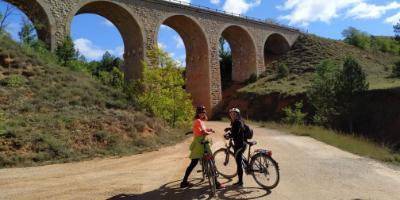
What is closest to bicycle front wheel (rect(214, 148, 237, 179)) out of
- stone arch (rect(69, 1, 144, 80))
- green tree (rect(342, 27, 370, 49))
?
stone arch (rect(69, 1, 144, 80))

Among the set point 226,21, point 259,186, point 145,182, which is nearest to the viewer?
point 259,186

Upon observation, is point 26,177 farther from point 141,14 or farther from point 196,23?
point 196,23

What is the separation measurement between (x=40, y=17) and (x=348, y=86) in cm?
2137

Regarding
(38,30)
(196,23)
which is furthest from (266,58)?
(38,30)

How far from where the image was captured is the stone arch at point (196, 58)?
38062 mm

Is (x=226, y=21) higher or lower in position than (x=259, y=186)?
higher

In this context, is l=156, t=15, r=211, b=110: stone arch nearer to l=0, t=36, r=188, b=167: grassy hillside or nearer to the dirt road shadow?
l=0, t=36, r=188, b=167: grassy hillside

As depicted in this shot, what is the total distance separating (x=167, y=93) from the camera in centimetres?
2212

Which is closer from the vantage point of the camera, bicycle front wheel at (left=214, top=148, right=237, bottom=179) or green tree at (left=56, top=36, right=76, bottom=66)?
bicycle front wheel at (left=214, top=148, right=237, bottom=179)

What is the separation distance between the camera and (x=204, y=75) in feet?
129

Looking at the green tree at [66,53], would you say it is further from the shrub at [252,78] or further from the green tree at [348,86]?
the shrub at [252,78]

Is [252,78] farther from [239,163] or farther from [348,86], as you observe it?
[239,163]

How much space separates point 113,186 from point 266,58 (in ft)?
152

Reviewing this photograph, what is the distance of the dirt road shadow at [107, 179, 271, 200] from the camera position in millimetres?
6953
